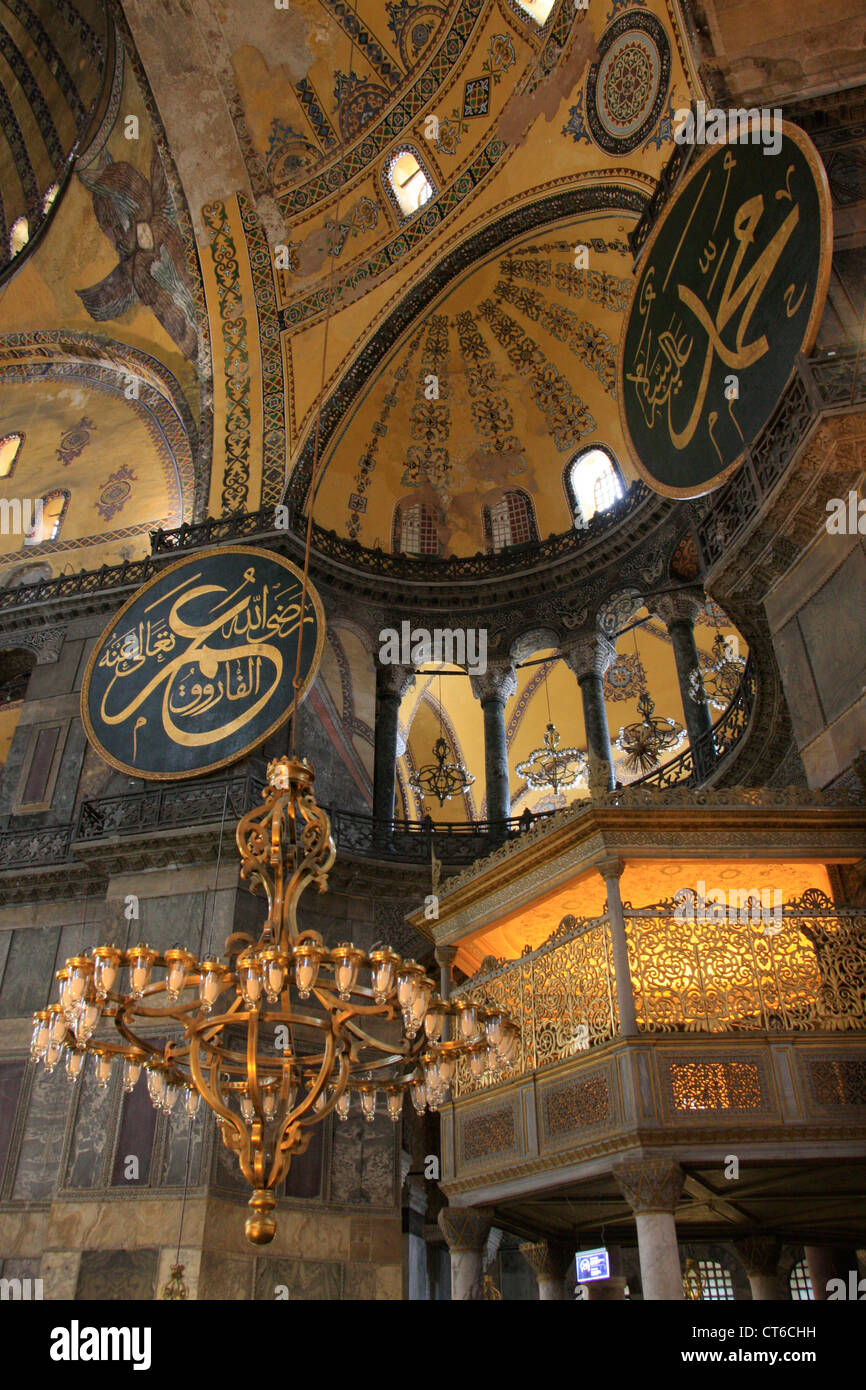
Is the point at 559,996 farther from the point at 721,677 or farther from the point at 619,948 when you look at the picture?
the point at 721,677

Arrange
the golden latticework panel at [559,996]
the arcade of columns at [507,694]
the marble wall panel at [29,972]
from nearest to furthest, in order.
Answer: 1. the golden latticework panel at [559,996]
2. the marble wall panel at [29,972]
3. the arcade of columns at [507,694]

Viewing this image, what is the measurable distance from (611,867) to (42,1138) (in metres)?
5.79

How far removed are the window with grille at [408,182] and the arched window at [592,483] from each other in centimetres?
350

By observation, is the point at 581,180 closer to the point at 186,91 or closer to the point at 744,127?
the point at 744,127

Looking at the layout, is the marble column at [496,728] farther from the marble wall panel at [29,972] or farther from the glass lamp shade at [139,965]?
the glass lamp shade at [139,965]

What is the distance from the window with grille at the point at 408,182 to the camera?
1147cm

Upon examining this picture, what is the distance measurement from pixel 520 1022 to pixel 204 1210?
3.15m

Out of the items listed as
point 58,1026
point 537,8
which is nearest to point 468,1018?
point 58,1026

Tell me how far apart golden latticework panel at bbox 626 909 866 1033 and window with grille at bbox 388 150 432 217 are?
9.42m

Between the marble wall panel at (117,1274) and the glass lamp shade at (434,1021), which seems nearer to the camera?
the glass lamp shade at (434,1021)

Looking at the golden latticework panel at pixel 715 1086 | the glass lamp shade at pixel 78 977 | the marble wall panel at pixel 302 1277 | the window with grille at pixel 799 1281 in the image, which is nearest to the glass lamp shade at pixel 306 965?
the glass lamp shade at pixel 78 977

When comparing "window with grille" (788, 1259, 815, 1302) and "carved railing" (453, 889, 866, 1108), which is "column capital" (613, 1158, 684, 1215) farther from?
"window with grille" (788, 1259, 815, 1302)

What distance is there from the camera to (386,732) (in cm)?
1092

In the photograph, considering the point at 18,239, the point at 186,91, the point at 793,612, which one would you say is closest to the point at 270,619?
the point at 793,612
